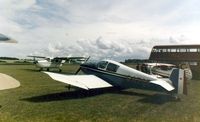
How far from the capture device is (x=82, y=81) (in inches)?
551

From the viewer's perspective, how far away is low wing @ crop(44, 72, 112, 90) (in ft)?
42.9

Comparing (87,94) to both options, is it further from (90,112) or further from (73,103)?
(90,112)

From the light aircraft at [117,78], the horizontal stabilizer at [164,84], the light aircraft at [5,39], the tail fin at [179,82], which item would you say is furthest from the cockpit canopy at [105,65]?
the light aircraft at [5,39]

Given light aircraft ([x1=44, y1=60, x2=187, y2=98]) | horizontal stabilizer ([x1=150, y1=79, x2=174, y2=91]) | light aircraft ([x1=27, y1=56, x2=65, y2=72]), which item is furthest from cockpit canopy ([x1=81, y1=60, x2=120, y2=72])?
light aircraft ([x1=27, y1=56, x2=65, y2=72])

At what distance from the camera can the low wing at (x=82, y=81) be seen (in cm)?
1308

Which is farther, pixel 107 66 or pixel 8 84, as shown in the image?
pixel 8 84

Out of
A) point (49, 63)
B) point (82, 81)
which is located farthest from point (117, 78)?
point (49, 63)

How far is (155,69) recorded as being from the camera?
24297 mm

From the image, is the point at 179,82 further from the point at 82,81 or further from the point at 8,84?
the point at 8,84

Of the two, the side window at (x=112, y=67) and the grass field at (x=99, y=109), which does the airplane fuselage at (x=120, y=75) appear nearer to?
the side window at (x=112, y=67)

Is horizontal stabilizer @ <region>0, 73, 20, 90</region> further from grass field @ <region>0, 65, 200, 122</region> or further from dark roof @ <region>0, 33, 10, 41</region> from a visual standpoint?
dark roof @ <region>0, 33, 10, 41</region>

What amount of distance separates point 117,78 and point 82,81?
2433mm

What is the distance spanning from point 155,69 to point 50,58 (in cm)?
2134

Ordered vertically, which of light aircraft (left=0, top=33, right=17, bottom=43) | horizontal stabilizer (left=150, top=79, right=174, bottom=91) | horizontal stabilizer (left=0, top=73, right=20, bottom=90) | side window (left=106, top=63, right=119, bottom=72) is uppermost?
light aircraft (left=0, top=33, right=17, bottom=43)
